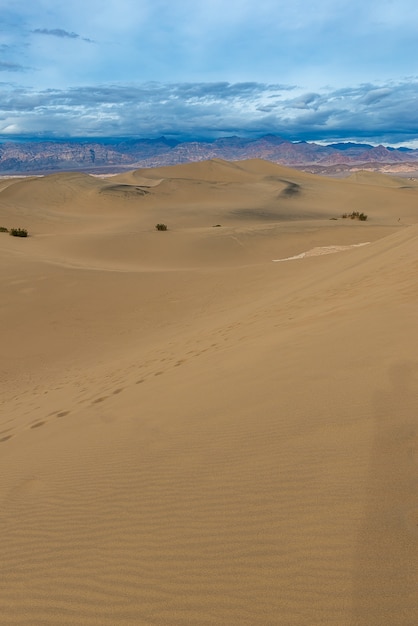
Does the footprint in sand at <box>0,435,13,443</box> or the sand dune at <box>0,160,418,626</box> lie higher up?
the sand dune at <box>0,160,418,626</box>

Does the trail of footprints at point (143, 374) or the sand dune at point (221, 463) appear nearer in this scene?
the sand dune at point (221, 463)

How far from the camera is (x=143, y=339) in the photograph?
416 inches

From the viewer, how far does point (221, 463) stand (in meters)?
3.49

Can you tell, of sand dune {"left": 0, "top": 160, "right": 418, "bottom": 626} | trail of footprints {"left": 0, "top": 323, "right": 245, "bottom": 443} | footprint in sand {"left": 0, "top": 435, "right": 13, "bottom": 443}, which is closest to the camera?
sand dune {"left": 0, "top": 160, "right": 418, "bottom": 626}

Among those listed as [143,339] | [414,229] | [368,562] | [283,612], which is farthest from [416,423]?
[414,229]

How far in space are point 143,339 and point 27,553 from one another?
7.75 meters

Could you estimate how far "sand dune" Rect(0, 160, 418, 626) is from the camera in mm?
2287

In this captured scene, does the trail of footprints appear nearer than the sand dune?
No

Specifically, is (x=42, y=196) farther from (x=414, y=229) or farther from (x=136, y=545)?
(x=136, y=545)

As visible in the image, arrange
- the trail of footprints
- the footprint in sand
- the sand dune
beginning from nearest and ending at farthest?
1. the sand dune
2. the footprint in sand
3. the trail of footprints

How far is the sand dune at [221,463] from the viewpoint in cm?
229

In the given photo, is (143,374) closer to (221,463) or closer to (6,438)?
(6,438)

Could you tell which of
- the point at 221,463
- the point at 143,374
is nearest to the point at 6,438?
the point at 143,374

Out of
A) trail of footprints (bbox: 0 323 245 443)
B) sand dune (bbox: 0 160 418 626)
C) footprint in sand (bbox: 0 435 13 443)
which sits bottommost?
footprint in sand (bbox: 0 435 13 443)
